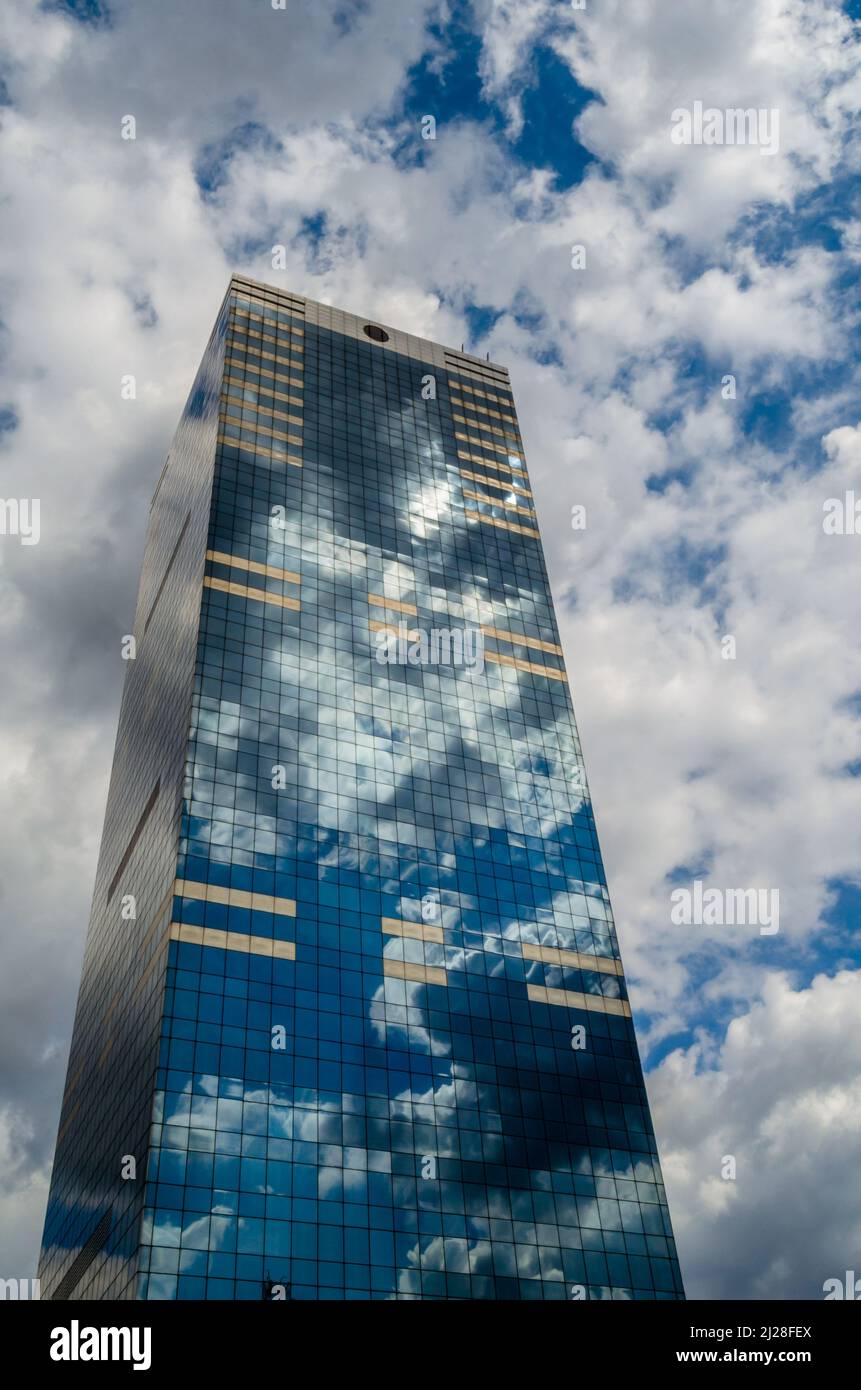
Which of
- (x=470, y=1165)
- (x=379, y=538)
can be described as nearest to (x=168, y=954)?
(x=470, y=1165)

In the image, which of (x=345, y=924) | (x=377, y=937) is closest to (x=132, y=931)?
(x=345, y=924)

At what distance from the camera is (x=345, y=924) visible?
261 ft

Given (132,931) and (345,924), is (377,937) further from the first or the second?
(132,931)

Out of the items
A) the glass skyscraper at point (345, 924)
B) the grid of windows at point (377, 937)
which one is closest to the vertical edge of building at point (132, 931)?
the glass skyscraper at point (345, 924)

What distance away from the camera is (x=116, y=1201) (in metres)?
69.6

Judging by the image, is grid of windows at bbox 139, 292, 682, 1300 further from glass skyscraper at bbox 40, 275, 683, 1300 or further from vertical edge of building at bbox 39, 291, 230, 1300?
vertical edge of building at bbox 39, 291, 230, 1300

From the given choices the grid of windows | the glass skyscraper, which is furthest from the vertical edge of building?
the grid of windows

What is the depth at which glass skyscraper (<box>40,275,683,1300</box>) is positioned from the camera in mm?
67000

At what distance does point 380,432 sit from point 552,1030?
231ft

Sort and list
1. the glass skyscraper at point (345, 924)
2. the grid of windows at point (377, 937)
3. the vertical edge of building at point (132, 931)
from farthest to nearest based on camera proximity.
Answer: the vertical edge of building at point (132, 931) → the glass skyscraper at point (345, 924) → the grid of windows at point (377, 937)

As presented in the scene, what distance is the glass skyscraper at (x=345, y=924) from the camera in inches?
2638

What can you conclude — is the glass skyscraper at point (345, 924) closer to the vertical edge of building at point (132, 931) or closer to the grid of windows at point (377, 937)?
the grid of windows at point (377, 937)

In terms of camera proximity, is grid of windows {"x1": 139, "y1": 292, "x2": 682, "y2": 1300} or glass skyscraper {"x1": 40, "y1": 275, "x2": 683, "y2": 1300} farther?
glass skyscraper {"x1": 40, "y1": 275, "x2": 683, "y2": 1300}

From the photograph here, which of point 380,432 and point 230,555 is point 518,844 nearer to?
point 230,555
